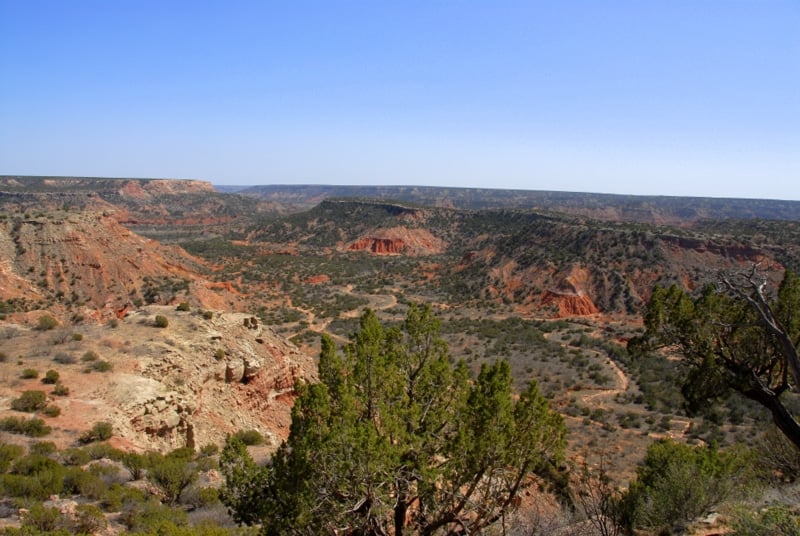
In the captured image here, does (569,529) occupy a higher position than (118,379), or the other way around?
(118,379)

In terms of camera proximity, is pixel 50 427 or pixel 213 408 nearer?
pixel 50 427

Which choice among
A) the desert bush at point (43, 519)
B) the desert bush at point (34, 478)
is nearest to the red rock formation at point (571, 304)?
the desert bush at point (34, 478)

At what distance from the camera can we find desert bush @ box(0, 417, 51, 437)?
473 inches

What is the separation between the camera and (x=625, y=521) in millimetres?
11539

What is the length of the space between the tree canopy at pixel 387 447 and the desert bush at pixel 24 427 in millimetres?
7483

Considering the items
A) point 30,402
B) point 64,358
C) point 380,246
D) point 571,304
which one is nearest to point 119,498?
point 30,402

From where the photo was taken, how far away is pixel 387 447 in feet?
23.4

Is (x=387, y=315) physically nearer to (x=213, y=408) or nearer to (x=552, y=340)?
(x=552, y=340)

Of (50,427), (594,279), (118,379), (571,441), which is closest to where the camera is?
(50,427)

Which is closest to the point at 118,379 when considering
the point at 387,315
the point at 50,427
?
the point at 50,427

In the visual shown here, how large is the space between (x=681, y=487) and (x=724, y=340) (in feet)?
13.9

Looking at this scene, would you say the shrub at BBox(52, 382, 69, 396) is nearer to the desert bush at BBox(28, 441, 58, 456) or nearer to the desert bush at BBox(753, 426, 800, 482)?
the desert bush at BBox(28, 441, 58, 456)

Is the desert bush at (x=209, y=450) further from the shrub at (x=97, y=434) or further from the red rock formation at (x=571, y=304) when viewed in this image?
the red rock formation at (x=571, y=304)

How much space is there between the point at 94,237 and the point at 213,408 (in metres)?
37.8
